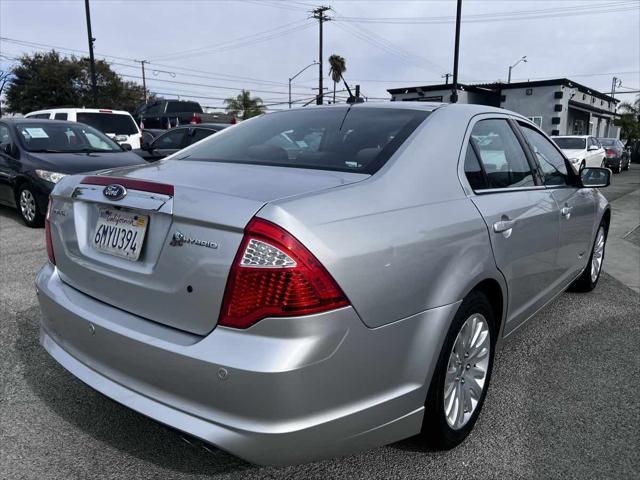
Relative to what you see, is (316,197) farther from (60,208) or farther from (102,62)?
(102,62)

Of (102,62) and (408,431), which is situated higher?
(102,62)

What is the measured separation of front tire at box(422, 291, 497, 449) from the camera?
223 centimetres

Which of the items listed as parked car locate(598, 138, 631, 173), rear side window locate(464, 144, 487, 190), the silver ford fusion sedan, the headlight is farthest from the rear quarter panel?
parked car locate(598, 138, 631, 173)

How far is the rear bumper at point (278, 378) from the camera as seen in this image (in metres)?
1.71

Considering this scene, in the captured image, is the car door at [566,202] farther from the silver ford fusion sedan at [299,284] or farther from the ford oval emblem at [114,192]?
the ford oval emblem at [114,192]

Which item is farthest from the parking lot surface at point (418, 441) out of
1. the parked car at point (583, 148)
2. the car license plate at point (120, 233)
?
the parked car at point (583, 148)

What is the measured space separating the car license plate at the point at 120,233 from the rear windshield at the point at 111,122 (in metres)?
10.9

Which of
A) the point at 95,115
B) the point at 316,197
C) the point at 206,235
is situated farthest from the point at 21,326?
the point at 95,115

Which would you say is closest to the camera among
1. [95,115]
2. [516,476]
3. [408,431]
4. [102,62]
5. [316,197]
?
[316,197]

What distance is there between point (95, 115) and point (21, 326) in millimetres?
9457

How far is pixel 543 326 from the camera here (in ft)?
13.5

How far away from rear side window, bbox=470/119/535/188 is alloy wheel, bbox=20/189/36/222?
6.19 m

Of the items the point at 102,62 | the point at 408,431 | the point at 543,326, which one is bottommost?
the point at 543,326

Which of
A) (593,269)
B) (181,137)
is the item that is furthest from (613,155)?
(593,269)
